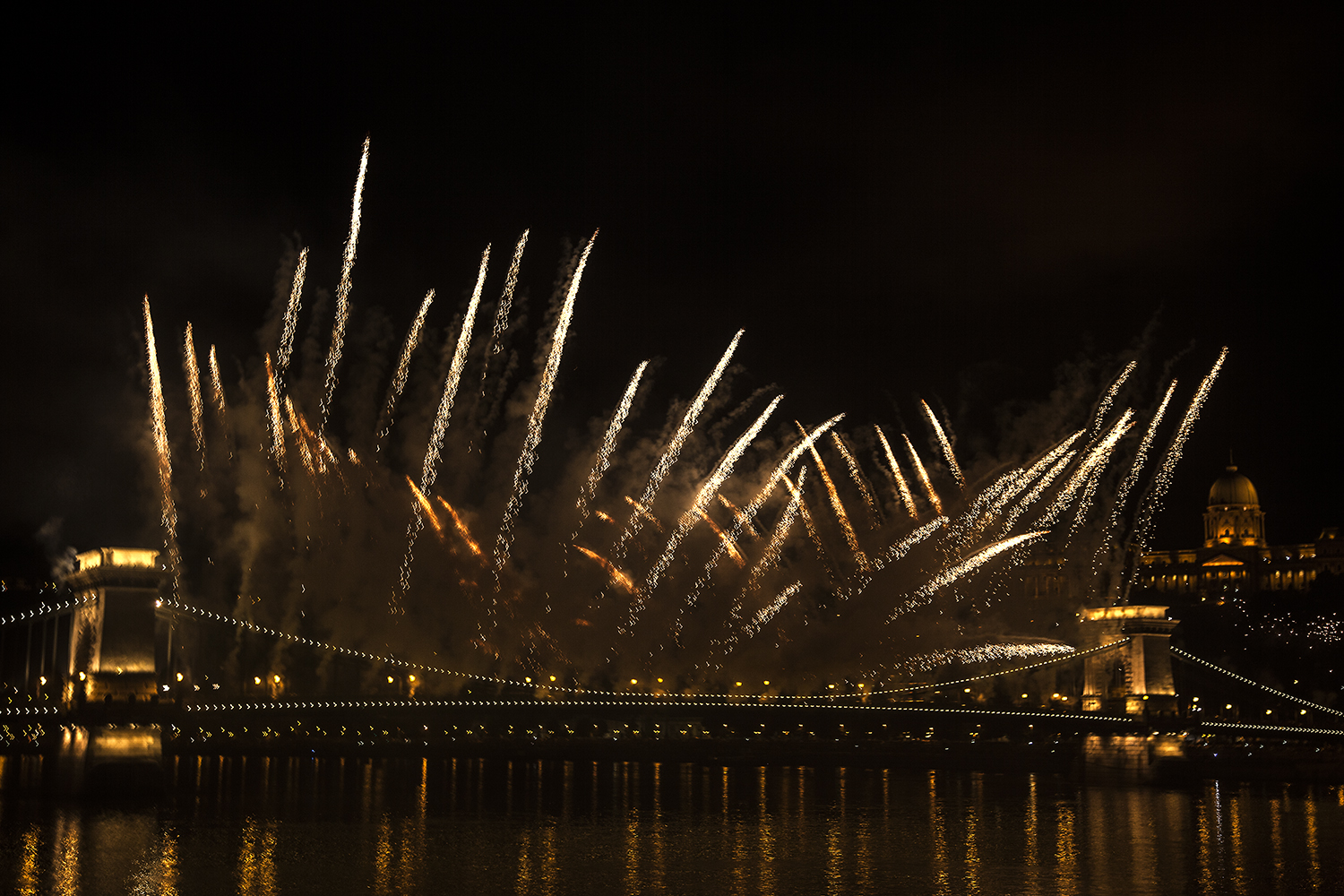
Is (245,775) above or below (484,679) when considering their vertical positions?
below

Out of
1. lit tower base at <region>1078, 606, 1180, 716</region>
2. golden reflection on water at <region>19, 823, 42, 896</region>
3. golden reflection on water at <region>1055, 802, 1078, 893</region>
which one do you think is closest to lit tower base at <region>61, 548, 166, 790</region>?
golden reflection on water at <region>19, 823, 42, 896</region>

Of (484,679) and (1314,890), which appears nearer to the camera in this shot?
(1314,890)

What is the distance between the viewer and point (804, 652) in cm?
7625

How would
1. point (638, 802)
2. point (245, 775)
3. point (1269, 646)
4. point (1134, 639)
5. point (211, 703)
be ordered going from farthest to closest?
point (1269, 646)
point (1134, 639)
point (245, 775)
point (211, 703)
point (638, 802)

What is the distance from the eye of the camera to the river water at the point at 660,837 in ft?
105

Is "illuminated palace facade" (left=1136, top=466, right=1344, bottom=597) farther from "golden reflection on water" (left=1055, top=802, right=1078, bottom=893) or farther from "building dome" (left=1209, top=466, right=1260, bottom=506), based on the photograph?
"golden reflection on water" (left=1055, top=802, right=1078, bottom=893)

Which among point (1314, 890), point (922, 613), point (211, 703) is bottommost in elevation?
point (1314, 890)

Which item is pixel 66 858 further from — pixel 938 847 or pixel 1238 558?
pixel 1238 558

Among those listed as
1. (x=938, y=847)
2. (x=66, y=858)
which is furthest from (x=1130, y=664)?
(x=66, y=858)

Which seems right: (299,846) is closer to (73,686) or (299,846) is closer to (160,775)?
(160,775)

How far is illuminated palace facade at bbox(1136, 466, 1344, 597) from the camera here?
145 metres

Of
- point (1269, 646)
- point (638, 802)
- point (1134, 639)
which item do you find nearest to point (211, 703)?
point (638, 802)

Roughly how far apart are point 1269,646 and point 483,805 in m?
58.1

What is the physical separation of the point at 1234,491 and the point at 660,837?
419ft
